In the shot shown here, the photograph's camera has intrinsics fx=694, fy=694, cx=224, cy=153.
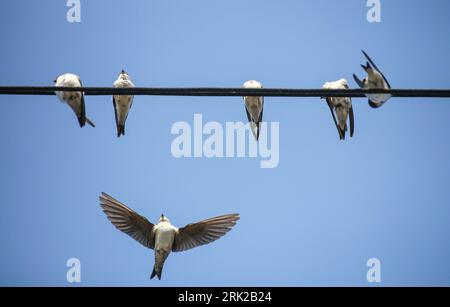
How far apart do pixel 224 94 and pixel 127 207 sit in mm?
3232

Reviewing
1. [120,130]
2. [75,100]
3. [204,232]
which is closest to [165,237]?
[204,232]

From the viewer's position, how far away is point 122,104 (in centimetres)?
640

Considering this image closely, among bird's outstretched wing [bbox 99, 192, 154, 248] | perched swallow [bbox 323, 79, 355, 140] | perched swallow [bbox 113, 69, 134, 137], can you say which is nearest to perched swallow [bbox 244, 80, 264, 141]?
perched swallow [bbox 323, 79, 355, 140]

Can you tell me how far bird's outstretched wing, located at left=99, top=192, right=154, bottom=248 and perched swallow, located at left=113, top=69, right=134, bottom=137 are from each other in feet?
2.19

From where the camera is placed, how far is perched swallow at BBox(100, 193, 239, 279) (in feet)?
20.5

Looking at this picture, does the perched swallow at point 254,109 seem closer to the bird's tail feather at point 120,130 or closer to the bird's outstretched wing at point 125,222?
the bird's tail feather at point 120,130

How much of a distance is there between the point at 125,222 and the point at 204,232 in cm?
75

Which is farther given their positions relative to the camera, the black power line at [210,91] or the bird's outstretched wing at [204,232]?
the bird's outstretched wing at [204,232]

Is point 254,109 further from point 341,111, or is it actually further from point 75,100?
point 75,100

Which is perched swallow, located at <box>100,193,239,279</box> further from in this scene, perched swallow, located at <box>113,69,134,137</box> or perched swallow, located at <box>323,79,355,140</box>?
perched swallow, located at <box>323,79,355,140</box>

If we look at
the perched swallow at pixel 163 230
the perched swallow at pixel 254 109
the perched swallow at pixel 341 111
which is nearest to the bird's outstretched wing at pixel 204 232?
the perched swallow at pixel 163 230

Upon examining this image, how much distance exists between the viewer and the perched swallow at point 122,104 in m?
6.36
